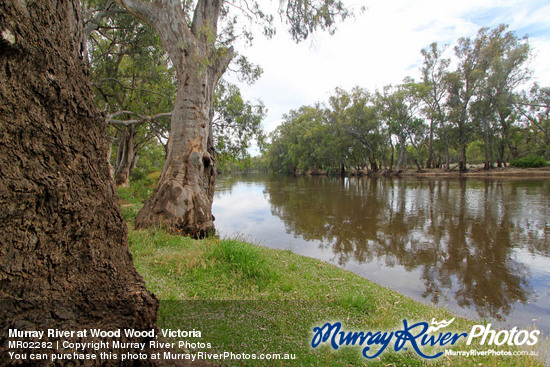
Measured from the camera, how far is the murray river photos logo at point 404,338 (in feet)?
8.65

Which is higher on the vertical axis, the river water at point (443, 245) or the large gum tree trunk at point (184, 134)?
the large gum tree trunk at point (184, 134)

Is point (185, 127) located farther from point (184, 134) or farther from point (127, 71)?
point (127, 71)

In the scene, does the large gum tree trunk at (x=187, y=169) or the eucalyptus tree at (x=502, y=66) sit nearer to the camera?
the large gum tree trunk at (x=187, y=169)

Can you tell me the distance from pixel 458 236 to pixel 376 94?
36449mm

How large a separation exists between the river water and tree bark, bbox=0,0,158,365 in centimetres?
528

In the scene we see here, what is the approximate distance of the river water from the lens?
202 inches

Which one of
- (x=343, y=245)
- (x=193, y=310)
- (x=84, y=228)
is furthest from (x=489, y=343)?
(x=343, y=245)

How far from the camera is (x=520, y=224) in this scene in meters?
9.79

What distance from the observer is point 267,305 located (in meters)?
3.22

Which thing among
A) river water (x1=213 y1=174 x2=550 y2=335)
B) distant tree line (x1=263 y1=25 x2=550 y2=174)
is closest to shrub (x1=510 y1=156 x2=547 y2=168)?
distant tree line (x1=263 y1=25 x2=550 y2=174)

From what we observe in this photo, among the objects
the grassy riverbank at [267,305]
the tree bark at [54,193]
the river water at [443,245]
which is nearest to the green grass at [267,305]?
the grassy riverbank at [267,305]

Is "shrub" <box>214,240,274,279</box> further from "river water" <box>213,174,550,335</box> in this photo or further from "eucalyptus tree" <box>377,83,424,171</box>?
"eucalyptus tree" <box>377,83,424,171</box>

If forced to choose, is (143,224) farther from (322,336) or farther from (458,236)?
(458,236)

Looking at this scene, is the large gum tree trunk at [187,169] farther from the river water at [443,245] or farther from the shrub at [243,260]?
the shrub at [243,260]
